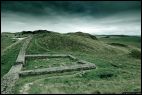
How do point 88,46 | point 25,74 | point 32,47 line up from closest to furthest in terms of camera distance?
1. point 25,74
2. point 32,47
3. point 88,46

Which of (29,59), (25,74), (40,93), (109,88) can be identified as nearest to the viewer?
(40,93)

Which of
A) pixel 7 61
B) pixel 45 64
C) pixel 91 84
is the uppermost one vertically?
pixel 91 84

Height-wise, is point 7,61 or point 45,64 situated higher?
point 45,64

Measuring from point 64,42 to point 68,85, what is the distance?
94.4 ft

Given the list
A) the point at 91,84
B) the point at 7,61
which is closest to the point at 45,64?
the point at 7,61

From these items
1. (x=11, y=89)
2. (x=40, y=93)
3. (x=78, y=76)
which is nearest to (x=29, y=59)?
(x=78, y=76)

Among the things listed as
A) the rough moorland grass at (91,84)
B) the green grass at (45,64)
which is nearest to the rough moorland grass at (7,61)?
the green grass at (45,64)

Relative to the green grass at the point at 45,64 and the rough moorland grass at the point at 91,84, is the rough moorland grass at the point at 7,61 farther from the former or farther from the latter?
the rough moorland grass at the point at 91,84

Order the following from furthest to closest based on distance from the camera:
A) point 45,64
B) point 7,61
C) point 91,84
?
point 7,61
point 45,64
point 91,84

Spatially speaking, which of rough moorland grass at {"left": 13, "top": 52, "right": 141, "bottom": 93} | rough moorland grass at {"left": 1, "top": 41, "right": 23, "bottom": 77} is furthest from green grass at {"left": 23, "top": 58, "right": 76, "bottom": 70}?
rough moorland grass at {"left": 13, "top": 52, "right": 141, "bottom": 93}

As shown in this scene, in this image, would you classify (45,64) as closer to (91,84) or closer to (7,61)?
(7,61)

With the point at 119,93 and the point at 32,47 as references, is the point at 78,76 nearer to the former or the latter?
the point at 119,93

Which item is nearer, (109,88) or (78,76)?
(109,88)

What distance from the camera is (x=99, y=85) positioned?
1396cm
